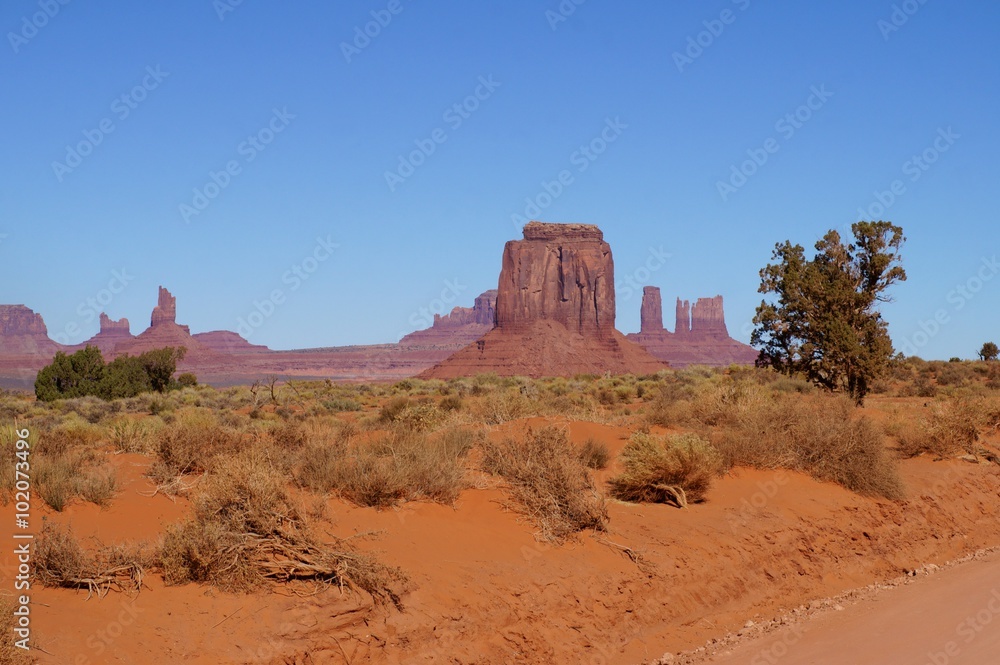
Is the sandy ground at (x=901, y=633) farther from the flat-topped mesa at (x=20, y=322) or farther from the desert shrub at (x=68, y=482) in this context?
the flat-topped mesa at (x=20, y=322)

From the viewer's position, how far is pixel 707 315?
19150cm

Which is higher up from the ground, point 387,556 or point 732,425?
point 732,425

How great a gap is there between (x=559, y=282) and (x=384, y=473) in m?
118

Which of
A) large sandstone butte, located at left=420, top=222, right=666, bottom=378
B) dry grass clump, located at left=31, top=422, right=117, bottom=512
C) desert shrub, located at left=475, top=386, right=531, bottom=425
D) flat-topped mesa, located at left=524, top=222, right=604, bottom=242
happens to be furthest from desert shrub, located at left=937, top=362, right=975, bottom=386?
flat-topped mesa, located at left=524, top=222, right=604, bottom=242

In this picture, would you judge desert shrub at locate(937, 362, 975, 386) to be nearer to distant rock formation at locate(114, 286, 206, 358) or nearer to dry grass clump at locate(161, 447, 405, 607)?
dry grass clump at locate(161, 447, 405, 607)

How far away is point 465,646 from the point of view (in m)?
7.99

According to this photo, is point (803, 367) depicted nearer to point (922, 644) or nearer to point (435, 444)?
point (435, 444)

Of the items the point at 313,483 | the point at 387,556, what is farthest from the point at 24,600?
the point at 313,483

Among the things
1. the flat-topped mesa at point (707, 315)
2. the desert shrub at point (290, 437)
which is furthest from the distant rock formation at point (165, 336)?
the desert shrub at point (290, 437)

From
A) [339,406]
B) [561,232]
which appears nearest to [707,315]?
[561,232]

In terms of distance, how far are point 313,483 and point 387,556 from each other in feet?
7.07

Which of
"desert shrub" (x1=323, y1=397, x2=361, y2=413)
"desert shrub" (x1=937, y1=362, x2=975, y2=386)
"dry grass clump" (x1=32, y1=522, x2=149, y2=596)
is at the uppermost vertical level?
"desert shrub" (x1=937, y1=362, x2=975, y2=386)

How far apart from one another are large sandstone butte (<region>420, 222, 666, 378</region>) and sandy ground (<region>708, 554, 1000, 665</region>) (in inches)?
3782

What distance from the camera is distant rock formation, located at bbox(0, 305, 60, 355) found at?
138750 mm
